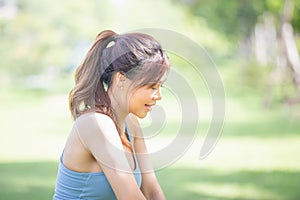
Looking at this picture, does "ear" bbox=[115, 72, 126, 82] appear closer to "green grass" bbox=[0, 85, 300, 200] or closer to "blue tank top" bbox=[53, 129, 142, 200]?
"blue tank top" bbox=[53, 129, 142, 200]

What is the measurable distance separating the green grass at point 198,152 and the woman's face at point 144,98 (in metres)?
2.00

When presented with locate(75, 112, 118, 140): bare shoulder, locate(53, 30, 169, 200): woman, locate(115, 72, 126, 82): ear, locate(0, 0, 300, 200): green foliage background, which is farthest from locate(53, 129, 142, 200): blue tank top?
locate(0, 0, 300, 200): green foliage background

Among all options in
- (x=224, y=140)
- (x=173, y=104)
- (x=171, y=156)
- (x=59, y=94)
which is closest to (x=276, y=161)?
(x=224, y=140)

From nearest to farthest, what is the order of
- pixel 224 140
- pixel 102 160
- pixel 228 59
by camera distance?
pixel 102 160, pixel 224 140, pixel 228 59

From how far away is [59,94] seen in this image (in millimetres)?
9203

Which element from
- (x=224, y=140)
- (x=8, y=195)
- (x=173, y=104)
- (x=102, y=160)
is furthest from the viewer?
(x=173, y=104)

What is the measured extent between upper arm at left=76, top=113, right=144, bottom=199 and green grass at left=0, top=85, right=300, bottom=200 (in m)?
2.05

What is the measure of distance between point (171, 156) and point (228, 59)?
24.7 feet

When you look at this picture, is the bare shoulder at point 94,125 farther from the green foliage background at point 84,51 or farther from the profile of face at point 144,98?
the green foliage background at point 84,51

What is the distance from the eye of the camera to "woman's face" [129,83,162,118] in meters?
1.57

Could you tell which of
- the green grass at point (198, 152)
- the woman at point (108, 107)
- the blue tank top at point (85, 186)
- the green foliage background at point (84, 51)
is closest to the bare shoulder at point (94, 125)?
the woman at point (108, 107)

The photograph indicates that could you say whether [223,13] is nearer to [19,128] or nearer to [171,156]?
[19,128]

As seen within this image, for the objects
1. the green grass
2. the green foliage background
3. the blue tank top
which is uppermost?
the green foliage background

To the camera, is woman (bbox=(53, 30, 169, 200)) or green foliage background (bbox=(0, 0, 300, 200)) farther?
green foliage background (bbox=(0, 0, 300, 200))
